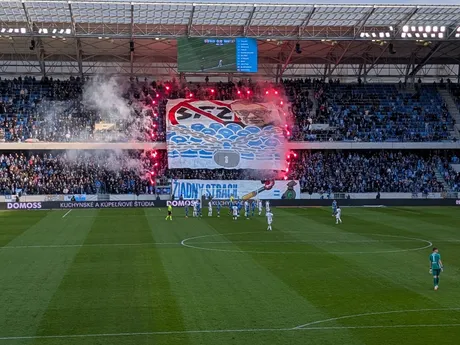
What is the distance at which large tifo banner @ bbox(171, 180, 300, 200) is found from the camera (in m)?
62.6

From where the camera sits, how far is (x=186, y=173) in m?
64.8

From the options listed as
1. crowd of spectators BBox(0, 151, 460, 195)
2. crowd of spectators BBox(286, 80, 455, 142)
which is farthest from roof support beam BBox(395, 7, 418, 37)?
crowd of spectators BBox(0, 151, 460, 195)

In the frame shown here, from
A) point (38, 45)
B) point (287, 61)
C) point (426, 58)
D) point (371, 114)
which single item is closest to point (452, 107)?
point (426, 58)

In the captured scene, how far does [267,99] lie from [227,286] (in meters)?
49.6

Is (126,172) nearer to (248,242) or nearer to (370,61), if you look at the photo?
(370,61)

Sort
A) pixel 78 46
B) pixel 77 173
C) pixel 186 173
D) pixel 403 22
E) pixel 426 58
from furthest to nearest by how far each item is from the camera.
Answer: pixel 426 58
pixel 186 173
pixel 78 46
pixel 77 173
pixel 403 22

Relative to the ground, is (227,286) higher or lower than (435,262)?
lower

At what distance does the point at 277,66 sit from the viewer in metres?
71.6

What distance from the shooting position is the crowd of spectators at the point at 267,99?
6506cm

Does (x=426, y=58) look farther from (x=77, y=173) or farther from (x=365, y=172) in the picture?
(x=77, y=173)

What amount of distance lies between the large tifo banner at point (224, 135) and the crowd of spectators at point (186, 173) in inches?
49.4

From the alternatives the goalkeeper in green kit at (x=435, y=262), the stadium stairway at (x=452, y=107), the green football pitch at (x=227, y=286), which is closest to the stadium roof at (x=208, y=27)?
the stadium stairway at (x=452, y=107)

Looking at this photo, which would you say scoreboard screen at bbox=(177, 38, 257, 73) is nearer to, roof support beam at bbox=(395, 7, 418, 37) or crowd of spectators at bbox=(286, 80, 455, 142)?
crowd of spectators at bbox=(286, 80, 455, 142)

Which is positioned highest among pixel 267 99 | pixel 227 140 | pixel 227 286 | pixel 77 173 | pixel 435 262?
pixel 267 99
